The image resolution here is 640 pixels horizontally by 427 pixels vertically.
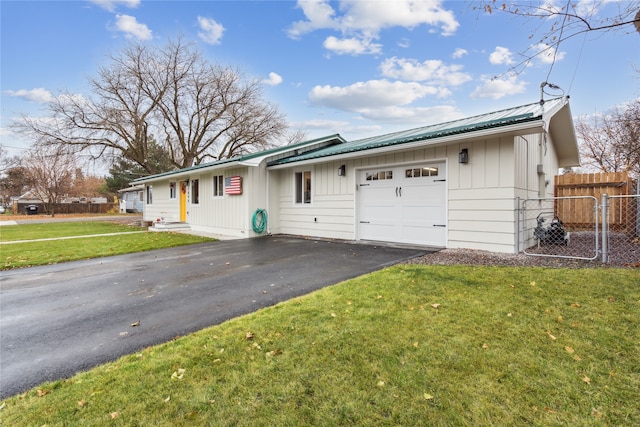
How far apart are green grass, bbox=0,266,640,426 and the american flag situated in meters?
8.06

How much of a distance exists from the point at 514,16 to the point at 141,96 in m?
24.8

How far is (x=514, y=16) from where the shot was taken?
11.7 ft

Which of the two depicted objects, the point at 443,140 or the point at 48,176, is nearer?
the point at 443,140

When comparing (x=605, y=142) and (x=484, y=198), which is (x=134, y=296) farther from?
(x=605, y=142)

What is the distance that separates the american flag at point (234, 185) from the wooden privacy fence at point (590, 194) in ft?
35.9

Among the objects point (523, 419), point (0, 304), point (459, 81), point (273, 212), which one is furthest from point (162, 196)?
point (523, 419)

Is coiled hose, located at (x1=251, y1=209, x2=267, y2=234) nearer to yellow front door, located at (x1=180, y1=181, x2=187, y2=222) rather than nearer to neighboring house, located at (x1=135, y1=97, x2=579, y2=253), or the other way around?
neighboring house, located at (x1=135, y1=97, x2=579, y2=253)

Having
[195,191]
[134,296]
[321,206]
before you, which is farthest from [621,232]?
[195,191]

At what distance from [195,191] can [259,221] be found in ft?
16.8

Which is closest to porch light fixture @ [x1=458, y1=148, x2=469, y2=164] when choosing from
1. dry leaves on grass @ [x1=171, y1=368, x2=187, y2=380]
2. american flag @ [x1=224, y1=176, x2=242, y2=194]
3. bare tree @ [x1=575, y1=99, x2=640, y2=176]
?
dry leaves on grass @ [x1=171, y1=368, x2=187, y2=380]

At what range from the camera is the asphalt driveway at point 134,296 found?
2816 millimetres

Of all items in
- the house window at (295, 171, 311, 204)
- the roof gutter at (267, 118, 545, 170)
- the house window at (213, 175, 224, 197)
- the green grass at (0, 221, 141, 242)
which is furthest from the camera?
the house window at (213, 175, 224, 197)

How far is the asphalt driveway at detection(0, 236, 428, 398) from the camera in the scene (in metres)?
2.82

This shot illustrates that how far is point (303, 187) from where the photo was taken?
10680mm
